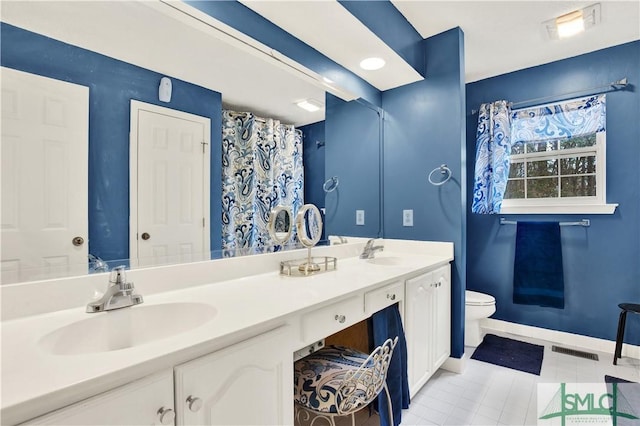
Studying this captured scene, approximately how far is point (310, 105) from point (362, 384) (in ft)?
4.95

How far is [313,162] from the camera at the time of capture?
1.94 m

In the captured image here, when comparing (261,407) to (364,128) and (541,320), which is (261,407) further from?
(541,320)

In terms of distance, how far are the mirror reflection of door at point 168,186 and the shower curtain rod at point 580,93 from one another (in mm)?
2742

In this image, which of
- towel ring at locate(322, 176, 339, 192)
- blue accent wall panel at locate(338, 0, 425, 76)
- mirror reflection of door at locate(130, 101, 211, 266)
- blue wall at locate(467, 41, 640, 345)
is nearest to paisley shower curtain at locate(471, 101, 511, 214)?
blue wall at locate(467, 41, 640, 345)

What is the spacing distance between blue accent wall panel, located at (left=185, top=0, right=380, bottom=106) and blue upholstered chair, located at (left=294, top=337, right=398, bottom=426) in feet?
5.02

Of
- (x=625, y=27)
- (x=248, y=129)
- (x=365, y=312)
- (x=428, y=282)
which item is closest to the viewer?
(x=365, y=312)

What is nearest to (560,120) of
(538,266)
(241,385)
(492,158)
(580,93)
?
(580,93)

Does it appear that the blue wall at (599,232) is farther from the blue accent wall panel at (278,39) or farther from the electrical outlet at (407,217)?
the blue accent wall panel at (278,39)

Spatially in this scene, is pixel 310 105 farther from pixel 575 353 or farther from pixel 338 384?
pixel 575 353

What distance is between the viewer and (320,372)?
1.16 metres

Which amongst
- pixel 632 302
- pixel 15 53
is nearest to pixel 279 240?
pixel 15 53

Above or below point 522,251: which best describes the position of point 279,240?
above

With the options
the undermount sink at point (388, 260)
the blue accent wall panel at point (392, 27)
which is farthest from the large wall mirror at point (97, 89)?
the undermount sink at point (388, 260)

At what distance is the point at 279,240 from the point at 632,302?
276 cm
